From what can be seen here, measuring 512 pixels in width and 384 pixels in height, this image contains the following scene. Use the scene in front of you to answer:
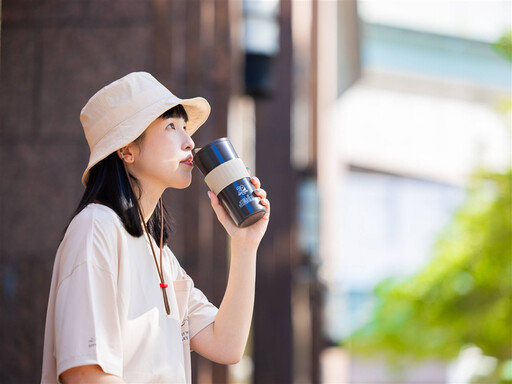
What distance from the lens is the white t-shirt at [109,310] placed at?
1.81m

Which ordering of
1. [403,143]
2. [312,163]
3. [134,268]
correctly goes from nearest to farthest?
[134,268] → [312,163] → [403,143]

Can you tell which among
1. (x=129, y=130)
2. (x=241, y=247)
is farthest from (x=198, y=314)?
(x=129, y=130)

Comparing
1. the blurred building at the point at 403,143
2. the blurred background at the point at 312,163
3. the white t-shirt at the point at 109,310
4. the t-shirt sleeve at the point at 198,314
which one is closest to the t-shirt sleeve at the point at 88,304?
the white t-shirt at the point at 109,310

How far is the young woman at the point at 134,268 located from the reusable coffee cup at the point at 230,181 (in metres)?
0.04

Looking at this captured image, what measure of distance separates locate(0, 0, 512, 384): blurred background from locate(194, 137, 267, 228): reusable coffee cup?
1724 millimetres

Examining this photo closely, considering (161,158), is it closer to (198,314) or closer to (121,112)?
(121,112)

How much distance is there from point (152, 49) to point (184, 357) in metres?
2.22

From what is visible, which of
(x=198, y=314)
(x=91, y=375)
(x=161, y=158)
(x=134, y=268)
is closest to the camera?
(x=91, y=375)

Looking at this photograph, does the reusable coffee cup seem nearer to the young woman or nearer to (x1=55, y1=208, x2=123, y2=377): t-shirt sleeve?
the young woman

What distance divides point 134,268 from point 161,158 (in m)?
0.33

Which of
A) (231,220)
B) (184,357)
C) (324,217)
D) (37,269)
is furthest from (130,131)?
(324,217)

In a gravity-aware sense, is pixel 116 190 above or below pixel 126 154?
below

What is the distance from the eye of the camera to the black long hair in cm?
204

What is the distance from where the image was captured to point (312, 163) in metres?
12.6
